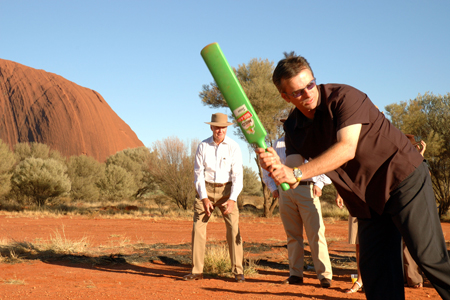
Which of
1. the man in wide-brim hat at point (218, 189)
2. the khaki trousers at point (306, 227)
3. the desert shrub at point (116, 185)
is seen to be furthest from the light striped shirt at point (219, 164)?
the desert shrub at point (116, 185)

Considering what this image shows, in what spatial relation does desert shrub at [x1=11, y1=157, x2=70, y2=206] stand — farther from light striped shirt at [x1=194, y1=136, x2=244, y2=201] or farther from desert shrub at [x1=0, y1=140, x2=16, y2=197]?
light striped shirt at [x1=194, y1=136, x2=244, y2=201]

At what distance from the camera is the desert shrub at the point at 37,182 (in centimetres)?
2380

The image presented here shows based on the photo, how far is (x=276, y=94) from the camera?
1969 cm

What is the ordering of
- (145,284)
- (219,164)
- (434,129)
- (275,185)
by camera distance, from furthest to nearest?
(434,129) → (219,164) → (275,185) → (145,284)

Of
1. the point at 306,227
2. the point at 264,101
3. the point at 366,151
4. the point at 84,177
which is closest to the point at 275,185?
the point at 306,227

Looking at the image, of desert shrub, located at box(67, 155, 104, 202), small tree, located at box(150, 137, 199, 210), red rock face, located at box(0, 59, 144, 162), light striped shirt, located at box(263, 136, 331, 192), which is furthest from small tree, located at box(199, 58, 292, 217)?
red rock face, located at box(0, 59, 144, 162)

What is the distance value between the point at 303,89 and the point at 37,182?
961 inches

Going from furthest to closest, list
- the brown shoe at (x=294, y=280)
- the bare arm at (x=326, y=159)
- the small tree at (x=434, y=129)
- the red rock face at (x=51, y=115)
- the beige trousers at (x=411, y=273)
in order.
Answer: the red rock face at (x=51, y=115), the small tree at (x=434, y=129), the brown shoe at (x=294, y=280), the beige trousers at (x=411, y=273), the bare arm at (x=326, y=159)

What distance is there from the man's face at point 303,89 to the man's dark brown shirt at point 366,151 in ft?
0.19

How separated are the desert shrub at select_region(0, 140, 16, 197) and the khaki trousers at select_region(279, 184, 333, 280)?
23204 millimetres

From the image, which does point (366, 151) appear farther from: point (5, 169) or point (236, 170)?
point (5, 169)

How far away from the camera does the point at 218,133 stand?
5.74 metres

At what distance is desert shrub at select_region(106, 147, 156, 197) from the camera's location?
112ft

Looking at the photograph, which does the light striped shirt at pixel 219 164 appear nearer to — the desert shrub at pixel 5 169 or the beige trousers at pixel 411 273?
the beige trousers at pixel 411 273
